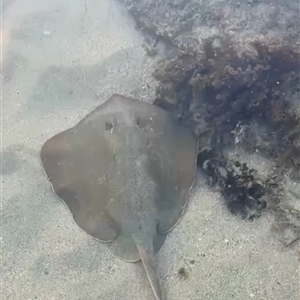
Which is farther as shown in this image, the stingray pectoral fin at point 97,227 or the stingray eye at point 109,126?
the stingray eye at point 109,126

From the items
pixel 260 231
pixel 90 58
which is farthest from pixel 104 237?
pixel 90 58

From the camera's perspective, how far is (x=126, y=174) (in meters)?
4.31

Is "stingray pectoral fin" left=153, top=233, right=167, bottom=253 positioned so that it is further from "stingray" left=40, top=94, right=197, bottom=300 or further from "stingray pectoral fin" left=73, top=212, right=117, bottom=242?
"stingray pectoral fin" left=73, top=212, right=117, bottom=242

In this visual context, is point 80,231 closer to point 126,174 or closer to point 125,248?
point 125,248

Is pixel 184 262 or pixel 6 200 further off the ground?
pixel 184 262

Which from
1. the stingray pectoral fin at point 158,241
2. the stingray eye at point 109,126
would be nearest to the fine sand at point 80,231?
the stingray pectoral fin at point 158,241

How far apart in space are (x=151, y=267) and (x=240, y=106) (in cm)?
219

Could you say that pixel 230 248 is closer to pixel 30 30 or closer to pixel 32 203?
pixel 32 203

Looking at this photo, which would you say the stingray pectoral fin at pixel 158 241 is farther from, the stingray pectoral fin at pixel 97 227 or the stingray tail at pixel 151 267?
the stingray pectoral fin at pixel 97 227

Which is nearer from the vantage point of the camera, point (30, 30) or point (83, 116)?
point (83, 116)

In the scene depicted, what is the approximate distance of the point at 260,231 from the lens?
4.35m

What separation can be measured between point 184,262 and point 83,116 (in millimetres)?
2163

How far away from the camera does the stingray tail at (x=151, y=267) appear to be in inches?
154

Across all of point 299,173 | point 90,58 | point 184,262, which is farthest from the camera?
point 90,58
